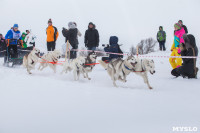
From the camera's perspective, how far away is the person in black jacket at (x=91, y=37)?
27.5 ft

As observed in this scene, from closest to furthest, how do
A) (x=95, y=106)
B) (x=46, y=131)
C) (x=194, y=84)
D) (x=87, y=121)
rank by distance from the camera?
(x=46, y=131) → (x=87, y=121) → (x=95, y=106) → (x=194, y=84)

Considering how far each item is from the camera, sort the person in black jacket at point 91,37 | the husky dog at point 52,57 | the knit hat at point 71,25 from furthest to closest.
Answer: the person in black jacket at point 91,37 → the knit hat at point 71,25 → the husky dog at point 52,57

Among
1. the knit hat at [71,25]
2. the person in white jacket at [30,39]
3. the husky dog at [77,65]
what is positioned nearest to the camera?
the husky dog at [77,65]

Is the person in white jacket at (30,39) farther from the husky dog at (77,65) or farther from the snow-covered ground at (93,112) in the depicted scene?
the snow-covered ground at (93,112)

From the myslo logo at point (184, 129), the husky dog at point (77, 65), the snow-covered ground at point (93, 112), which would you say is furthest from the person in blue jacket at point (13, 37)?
the myslo logo at point (184, 129)

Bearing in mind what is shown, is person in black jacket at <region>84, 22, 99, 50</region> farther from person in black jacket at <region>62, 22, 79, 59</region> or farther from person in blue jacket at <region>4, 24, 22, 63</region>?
person in blue jacket at <region>4, 24, 22, 63</region>

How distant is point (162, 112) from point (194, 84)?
2.72 metres

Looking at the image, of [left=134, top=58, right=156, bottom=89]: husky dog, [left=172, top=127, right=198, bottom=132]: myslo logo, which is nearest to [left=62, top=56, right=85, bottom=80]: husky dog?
[left=134, top=58, right=156, bottom=89]: husky dog

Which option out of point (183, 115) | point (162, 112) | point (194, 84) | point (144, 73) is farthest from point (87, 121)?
point (194, 84)

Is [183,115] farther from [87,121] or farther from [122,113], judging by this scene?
[87,121]

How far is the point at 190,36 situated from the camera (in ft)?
Answer: 18.9

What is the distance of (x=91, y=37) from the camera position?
27.6ft

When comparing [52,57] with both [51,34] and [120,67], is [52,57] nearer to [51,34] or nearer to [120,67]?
[51,34]

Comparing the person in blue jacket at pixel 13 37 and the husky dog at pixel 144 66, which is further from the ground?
the person in blue jacket at pixel 13 37
